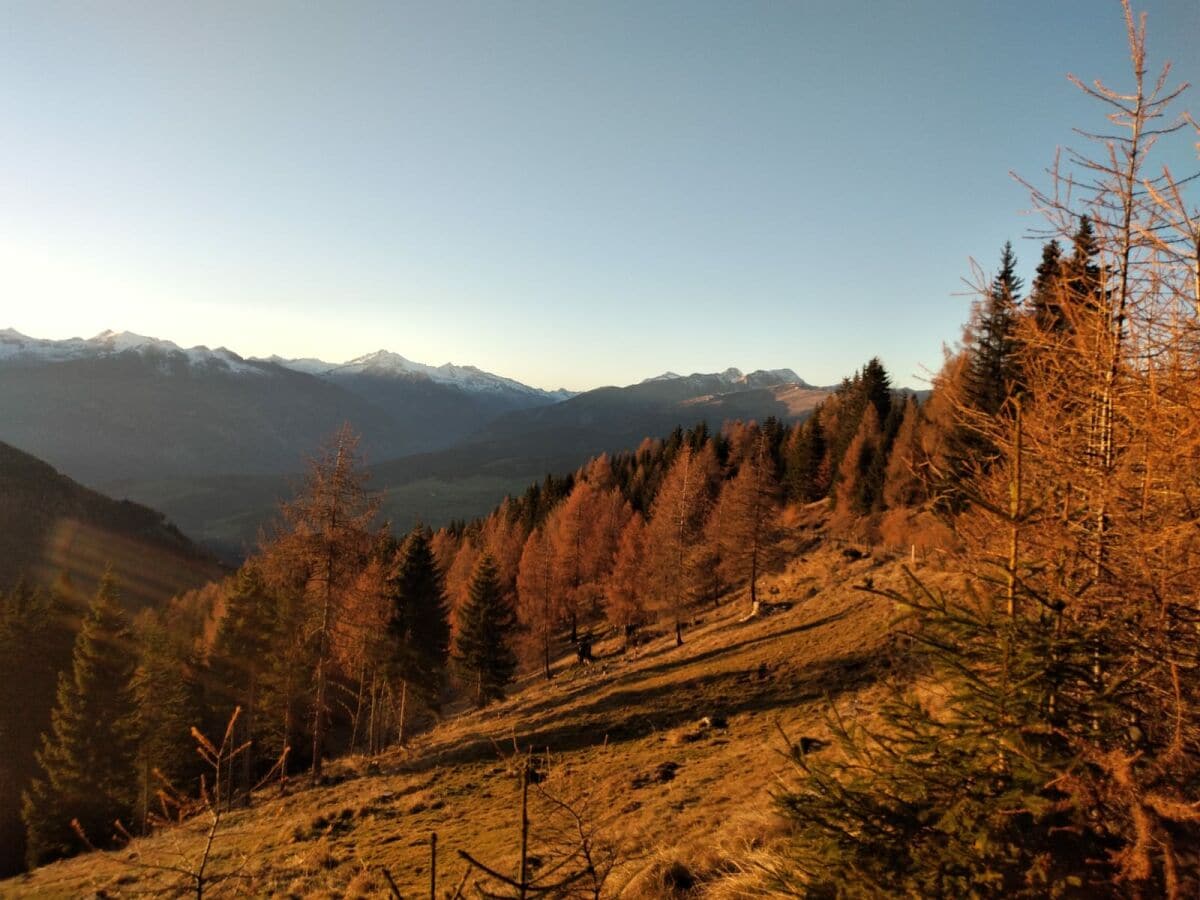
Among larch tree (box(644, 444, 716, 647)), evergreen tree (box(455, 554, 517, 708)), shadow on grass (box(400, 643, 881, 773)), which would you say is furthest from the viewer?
evergreen tree (box(455, 554, 517, 708))

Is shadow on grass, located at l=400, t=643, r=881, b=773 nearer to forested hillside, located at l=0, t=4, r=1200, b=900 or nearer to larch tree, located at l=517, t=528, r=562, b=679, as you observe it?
forested hillside, located at l=0, t=4, r=1200, b=900

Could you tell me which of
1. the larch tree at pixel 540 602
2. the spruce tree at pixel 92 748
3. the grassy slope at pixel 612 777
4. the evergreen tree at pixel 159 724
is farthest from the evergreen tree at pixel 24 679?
the larch tree at pixel 540 602

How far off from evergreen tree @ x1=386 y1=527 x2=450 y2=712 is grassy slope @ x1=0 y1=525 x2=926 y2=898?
3.11 metres

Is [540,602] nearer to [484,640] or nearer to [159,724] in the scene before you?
[484,640]

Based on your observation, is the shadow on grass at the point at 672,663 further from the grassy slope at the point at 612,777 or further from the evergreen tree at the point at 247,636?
the evergreen tree at the point at 247,636

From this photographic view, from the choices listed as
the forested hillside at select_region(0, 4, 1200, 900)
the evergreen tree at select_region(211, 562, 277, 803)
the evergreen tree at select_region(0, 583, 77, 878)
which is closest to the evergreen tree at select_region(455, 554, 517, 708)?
the forested hillside at select_region(0, 4, 1200, 900)

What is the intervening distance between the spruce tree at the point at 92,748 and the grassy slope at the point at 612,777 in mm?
11245

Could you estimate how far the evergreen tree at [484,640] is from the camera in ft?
112

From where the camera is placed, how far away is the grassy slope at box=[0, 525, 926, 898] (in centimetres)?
1116

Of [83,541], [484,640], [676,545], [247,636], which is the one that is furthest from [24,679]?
[83,541]

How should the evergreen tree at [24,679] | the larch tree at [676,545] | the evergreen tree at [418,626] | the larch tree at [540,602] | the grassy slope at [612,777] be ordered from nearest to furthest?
the grassy slope at [612,777] → the evergreen tree at [24,679] → the evergreen tree at [418,626] → the larch tree at [676,545] → the larch tree at [540,602]

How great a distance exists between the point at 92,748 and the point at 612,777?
26660 mm

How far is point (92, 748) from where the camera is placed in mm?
27094

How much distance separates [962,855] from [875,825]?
0.61 metres
